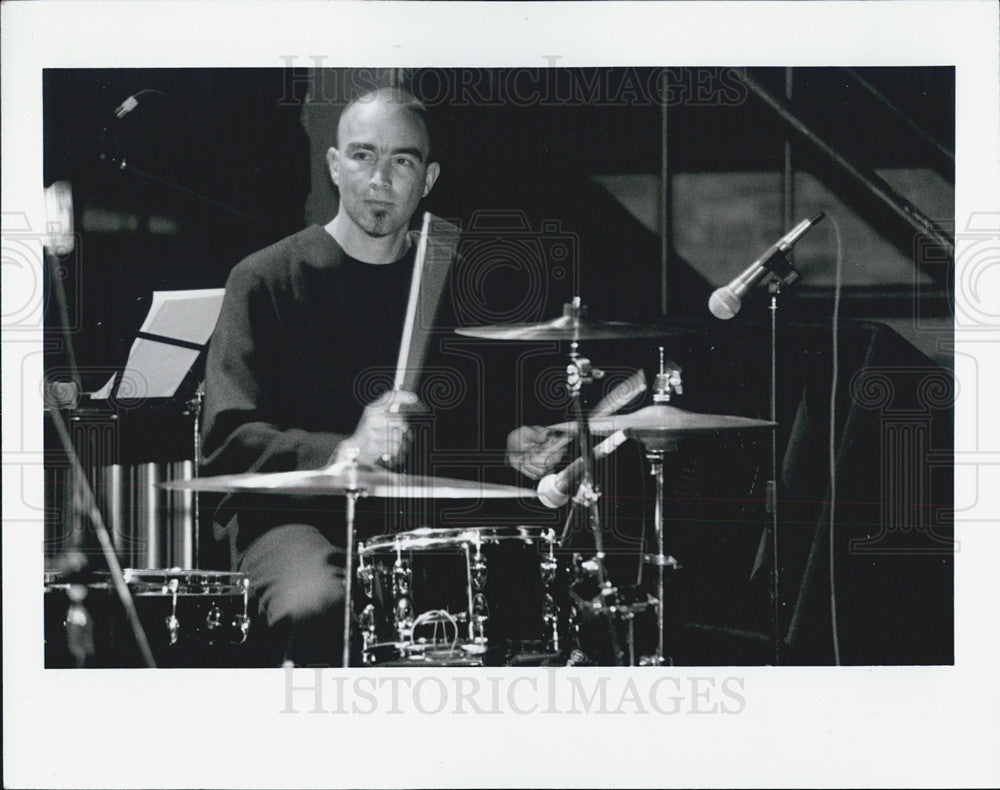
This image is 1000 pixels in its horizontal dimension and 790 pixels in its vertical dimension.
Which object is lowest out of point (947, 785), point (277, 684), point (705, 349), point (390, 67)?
point (947, 785)

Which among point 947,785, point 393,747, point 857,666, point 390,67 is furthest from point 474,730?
point 390,67

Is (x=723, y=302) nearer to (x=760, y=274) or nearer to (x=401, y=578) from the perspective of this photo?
(x=760, y=274)

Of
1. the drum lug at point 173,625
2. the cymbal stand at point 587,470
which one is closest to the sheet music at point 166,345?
the drum lug at point 173,625

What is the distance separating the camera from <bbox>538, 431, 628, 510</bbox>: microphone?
11.5ft

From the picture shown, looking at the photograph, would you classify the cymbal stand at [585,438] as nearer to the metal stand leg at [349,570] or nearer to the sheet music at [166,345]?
the metal stand leg at [349,570]

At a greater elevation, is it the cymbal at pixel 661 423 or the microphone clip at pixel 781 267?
the microphone clip at pixel 781 267

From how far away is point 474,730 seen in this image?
11.6 feet

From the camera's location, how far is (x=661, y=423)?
349 centimetres

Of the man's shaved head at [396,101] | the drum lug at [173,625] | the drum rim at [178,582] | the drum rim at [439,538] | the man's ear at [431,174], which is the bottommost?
the drum lug at [173,625]

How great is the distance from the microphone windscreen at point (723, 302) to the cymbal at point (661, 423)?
30 centimetres

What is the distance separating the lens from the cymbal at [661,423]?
349 cm

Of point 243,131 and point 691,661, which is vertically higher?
point 243,131

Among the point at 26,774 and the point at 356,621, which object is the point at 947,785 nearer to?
the point at 356,621

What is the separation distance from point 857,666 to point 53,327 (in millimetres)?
2548
